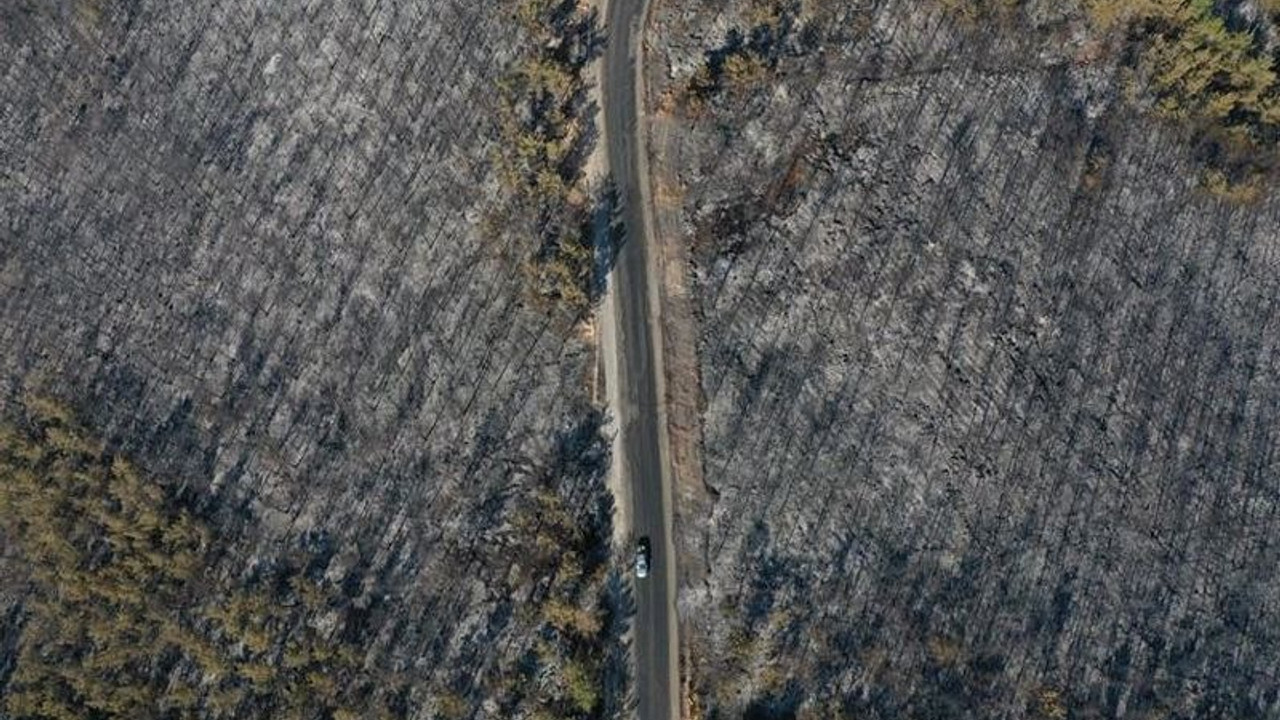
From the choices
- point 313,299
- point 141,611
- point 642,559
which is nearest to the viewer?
point 141,611

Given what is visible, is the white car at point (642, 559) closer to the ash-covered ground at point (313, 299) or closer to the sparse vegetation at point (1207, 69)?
the ash-covered ground at point (313, 299)

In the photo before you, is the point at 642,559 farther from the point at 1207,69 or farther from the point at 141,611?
the point at 1207,69

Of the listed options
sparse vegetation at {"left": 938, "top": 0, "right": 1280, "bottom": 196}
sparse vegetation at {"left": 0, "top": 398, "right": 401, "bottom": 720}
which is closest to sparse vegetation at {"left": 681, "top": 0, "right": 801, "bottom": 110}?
sparse vegetation at {"left": 938, "top": 0, "right": 1280, "bottom": 196}

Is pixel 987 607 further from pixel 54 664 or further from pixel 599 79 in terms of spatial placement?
pixel 54 664

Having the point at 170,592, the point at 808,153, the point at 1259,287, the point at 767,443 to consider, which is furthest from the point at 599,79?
the point at 1259,287

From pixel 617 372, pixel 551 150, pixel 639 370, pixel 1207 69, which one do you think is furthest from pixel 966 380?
pixel 551 150

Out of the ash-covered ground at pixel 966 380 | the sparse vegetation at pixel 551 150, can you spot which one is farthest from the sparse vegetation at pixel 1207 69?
the sparse vegetation at pixel 551 150
